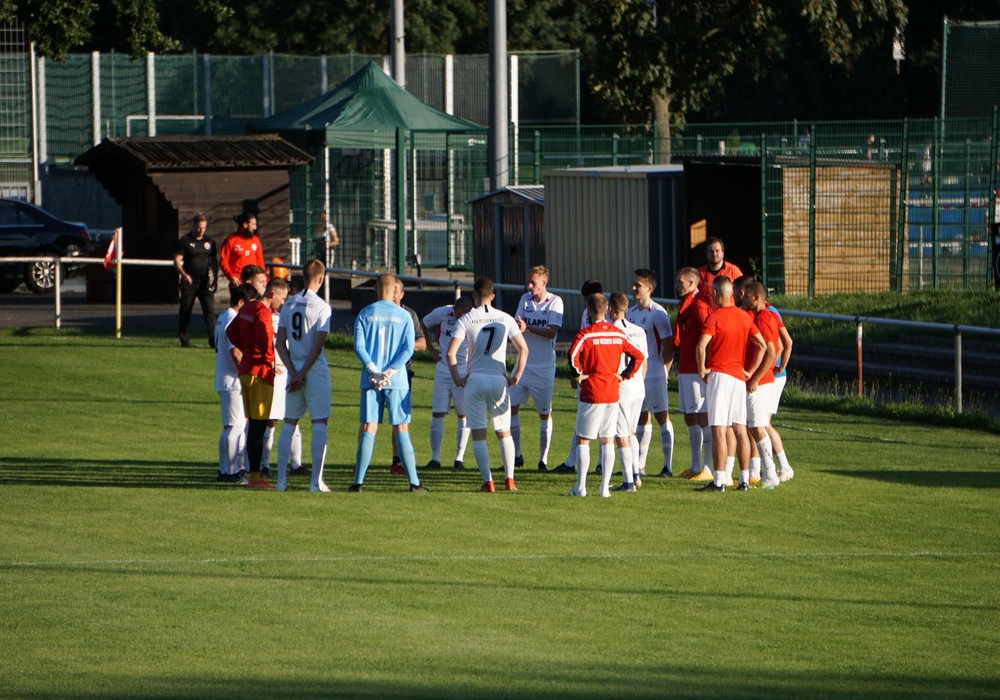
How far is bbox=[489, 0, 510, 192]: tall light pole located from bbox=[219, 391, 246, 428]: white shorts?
1285cm

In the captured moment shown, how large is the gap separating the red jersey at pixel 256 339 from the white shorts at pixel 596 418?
272cm

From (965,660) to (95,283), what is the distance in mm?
22903

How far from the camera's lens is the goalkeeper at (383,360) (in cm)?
1122

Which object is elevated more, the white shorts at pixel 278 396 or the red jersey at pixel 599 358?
the red jersey at pixel 599 358

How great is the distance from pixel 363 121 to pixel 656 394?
18.6 metres

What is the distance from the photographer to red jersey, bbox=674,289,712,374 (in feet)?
40.0

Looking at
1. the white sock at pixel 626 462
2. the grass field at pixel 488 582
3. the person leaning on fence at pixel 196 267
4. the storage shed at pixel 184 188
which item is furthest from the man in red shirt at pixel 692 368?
the storage shed at pixel 184 188

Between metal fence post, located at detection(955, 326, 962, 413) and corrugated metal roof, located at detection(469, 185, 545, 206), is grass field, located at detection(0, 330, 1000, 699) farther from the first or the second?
corrugated metal roof, located at detection(469, 185, 545, 206)

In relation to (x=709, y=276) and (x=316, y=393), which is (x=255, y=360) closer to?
(x=316, y=393)

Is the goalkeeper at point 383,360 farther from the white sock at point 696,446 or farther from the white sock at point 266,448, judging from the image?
the white sock at point 696,446

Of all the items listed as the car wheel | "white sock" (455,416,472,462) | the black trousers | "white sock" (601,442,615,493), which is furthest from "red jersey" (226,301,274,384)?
the car wheel

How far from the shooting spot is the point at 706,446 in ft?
42.4

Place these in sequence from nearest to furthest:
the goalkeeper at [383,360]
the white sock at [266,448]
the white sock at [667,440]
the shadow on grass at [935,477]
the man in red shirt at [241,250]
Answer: the goalkeeper at [383,360] < the white sock at [266,448] < the shadow on grass at [935,477] < the white sock at [667,440] < the man in red shirt at [241,250]

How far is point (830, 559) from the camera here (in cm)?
946
